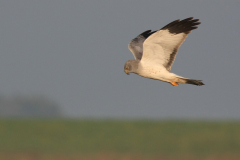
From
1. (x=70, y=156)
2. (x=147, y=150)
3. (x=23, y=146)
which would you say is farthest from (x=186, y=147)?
(x=23, y=146)

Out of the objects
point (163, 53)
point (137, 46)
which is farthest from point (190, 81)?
point (137, 46)

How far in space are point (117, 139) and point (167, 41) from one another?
1941cm

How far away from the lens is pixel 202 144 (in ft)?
86.6

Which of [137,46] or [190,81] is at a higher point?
[137,46]

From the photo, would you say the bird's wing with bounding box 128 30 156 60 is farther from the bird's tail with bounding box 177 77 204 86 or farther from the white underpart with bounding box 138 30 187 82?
the bird's tail with bounding box 177 77 204 86

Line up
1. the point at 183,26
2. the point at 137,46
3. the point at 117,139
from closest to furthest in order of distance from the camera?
the point at 183,26
the point at 137,46
the point at 117,139

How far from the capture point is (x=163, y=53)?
32.8ft

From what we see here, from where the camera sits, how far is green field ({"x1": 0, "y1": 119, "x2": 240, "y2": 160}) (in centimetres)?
2323

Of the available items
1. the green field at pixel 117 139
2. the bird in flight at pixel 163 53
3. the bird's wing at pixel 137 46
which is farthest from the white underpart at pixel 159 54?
the green field at pixel 117 139

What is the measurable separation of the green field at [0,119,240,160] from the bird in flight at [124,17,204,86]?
38.0 ft

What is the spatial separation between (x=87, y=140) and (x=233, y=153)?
10.7 m

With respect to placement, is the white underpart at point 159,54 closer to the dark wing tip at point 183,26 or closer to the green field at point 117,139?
the dark wing tip at point 183,26

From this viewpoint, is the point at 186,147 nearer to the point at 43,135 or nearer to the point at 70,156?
the point at 70,156

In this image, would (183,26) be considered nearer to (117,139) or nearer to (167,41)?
(167,41)
